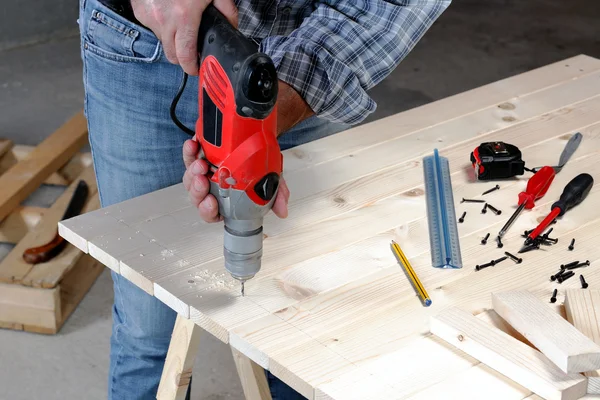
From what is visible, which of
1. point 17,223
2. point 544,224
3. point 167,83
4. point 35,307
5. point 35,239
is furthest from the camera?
point 17,223

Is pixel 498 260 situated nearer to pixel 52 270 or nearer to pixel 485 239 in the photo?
pixel 485 239

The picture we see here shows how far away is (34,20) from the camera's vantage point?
478cm

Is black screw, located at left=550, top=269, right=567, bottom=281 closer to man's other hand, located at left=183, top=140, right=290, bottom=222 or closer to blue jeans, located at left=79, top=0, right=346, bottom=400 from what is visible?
man's other hand, located at left=183, top=140, right=290, bottom=222

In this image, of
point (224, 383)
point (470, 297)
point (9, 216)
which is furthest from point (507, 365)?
point (9, 216)

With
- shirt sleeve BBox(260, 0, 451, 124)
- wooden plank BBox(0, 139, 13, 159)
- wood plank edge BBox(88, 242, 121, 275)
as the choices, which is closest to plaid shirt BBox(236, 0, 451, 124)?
shirt sleeve BBox(260, 0, 451, 124)

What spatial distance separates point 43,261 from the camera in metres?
2.57

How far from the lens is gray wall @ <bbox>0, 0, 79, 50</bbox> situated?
4.66m

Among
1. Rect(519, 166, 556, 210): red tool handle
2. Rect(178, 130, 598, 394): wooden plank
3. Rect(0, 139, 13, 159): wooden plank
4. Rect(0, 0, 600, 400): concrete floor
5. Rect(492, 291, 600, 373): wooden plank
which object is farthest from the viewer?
Rect(0, 139, 13, 159): wooden plank

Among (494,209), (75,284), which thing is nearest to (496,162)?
(494,209)

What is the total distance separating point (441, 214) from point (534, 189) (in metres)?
0.20

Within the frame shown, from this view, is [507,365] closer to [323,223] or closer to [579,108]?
[323,223]

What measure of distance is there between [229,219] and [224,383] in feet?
4.52

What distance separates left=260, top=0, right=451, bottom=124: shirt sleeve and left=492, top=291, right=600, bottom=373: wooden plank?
524mm

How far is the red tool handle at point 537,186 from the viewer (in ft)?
4.86
